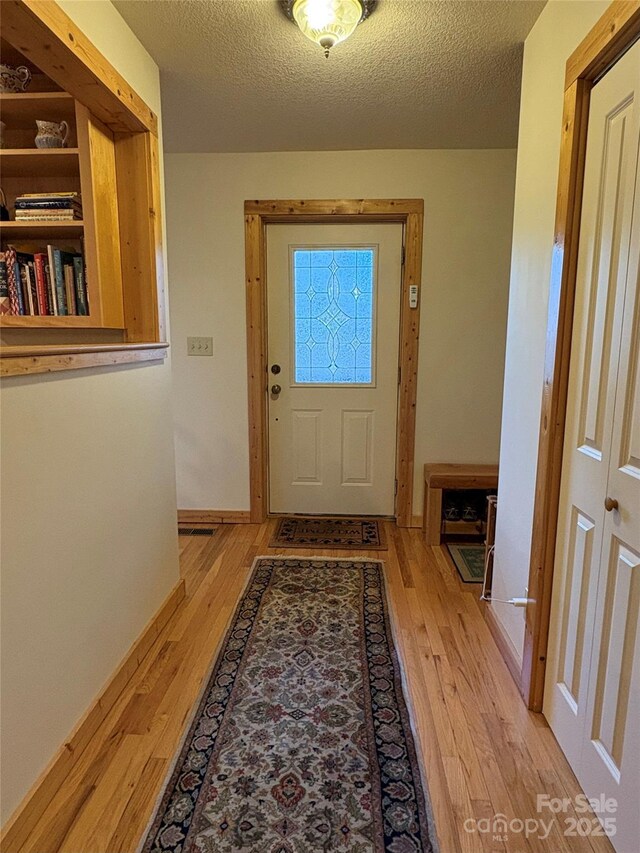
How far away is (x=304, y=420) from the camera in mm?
3213

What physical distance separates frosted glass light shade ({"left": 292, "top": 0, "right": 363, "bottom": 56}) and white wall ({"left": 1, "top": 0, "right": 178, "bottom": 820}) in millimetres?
663

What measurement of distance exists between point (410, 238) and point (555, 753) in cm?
262

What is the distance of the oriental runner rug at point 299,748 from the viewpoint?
118cm

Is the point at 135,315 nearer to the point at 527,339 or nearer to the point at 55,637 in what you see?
the point at 55,637

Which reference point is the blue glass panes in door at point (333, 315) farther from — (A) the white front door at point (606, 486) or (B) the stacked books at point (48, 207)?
(A) the white front door at point (606, 486)

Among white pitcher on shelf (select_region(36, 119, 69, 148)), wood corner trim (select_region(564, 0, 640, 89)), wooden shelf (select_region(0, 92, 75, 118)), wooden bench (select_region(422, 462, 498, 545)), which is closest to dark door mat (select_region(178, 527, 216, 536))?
wooden bench (select_region(422, 462, 498, 545))

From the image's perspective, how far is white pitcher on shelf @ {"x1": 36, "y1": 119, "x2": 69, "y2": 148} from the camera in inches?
71.0

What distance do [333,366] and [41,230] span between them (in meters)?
1.79

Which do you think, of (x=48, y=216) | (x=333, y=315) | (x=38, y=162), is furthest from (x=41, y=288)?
(x=333, y=315)

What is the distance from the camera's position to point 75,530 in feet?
4.50

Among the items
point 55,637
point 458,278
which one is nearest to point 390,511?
point 458,278

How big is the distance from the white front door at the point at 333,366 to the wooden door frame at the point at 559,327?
1.62 meters

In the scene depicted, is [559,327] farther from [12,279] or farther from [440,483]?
[12,279]

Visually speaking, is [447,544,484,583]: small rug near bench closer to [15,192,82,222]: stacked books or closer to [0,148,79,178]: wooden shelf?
[15,192,82,222]: stacked books
